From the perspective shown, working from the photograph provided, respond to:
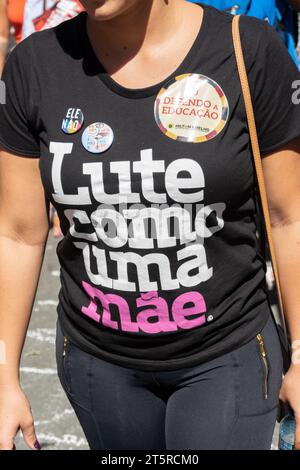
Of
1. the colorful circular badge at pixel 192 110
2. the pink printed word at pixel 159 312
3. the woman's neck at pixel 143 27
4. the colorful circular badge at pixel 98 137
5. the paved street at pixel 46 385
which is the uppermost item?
the woman's neck at pixel 143 27

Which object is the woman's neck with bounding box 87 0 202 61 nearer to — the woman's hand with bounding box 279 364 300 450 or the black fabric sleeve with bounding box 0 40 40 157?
the black fabric sleeve with bounding box 0 40 40 157

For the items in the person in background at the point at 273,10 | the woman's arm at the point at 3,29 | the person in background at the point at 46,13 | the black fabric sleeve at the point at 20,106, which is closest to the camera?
the black fabric sleeve at the point at 20,106

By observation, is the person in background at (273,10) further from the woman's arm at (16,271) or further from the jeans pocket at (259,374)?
the jeans pocket at (259,374)

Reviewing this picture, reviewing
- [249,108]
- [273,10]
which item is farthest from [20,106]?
[273,10]

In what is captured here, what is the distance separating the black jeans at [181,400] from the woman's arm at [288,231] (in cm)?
7

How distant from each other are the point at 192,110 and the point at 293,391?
0.69m

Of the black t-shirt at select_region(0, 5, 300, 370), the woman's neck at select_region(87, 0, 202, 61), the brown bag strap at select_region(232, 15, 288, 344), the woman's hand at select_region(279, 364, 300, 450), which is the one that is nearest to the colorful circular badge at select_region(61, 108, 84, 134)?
the black t-shirt at select_region(0, 5, 300, 370)

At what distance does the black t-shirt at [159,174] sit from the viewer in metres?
1.99

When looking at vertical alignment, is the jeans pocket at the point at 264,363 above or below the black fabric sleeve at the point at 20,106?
below

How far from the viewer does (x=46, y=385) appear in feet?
13.7

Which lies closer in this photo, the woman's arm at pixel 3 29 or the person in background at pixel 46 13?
the woman's arm at pixel 3 29

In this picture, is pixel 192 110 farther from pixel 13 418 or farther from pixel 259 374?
pixel 13 418

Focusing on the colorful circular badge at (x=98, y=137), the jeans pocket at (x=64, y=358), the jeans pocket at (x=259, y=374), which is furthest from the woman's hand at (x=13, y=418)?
the colorful circular badge at (x=98, y=137)
